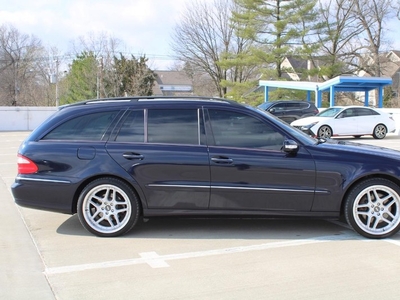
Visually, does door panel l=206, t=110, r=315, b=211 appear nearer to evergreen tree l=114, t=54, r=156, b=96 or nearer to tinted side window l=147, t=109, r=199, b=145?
tinted side window l=147, t=109, r=199, b=145

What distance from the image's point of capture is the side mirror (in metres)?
5.02

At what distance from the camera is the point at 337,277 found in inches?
159

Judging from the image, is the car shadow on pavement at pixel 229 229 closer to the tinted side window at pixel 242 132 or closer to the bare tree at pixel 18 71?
the tinted side window at pixel 242 132

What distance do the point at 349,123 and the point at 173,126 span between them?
14416 millimetres

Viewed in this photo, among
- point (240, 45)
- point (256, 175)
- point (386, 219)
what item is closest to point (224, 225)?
point (256, 175)

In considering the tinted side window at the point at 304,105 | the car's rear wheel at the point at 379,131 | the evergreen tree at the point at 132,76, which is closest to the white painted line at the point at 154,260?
the car's rear wheel at the point at 379,131

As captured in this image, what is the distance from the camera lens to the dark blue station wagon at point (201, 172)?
5.07 m

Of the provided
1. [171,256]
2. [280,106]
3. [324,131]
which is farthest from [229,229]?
[280,106]

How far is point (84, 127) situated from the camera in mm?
5352

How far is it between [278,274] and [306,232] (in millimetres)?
1420

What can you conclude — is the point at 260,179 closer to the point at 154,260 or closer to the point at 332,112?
the point at 154,260

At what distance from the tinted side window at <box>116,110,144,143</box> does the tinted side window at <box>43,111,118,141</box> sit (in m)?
0.18

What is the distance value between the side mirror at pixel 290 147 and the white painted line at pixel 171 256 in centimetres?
101

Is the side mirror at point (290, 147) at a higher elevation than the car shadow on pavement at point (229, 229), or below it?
higher
